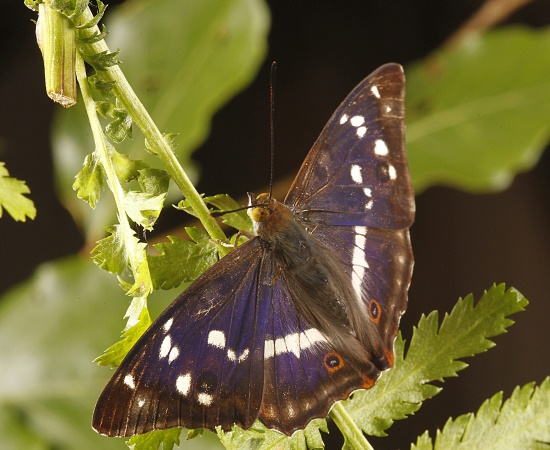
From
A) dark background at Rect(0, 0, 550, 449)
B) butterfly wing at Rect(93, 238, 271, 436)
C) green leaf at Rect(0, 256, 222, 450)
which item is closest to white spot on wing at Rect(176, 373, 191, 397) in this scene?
butterfly wing at Rect(93, 238, 271, 436)

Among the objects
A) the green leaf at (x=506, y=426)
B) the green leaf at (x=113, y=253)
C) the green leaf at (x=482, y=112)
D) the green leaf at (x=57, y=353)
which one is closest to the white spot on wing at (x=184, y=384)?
the green leaf at (x=113, y=253)

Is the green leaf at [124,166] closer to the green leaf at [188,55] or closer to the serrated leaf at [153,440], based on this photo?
the serrated leaf at [153,440]

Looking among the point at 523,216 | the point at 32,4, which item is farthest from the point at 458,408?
the point at 32,4

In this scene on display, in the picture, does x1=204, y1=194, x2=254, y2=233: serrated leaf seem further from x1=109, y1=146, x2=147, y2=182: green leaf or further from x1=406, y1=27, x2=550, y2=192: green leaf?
x1=406, y1=27, x2=550, y2=192: green leaf

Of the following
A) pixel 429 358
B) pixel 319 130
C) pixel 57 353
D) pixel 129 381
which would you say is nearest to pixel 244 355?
pixel 129 381

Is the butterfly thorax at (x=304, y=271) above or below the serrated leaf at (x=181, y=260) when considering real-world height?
below
